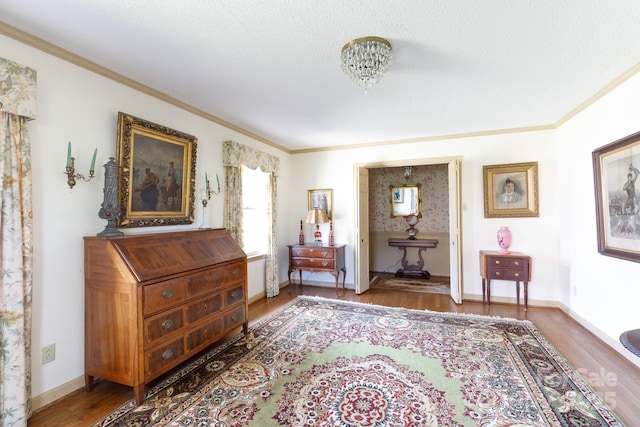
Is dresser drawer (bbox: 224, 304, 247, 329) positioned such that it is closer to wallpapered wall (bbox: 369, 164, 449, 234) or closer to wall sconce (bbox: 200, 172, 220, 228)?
wall sconce (bbox: 200, 172, 220, 228)

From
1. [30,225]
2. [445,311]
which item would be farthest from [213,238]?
[445,311]

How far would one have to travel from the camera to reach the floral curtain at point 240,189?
3.64 m

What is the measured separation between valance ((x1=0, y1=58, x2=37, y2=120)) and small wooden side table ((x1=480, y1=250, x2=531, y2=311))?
15.2 feet

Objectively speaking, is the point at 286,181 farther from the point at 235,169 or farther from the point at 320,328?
the point at 320,328

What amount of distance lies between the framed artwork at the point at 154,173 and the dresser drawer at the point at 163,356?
1.06 metres

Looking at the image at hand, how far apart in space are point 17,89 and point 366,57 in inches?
86.2

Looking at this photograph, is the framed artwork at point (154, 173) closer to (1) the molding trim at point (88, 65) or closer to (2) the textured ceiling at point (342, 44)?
(1) the molding trim at point (88, 65)

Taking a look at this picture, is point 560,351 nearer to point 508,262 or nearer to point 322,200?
point 508,262

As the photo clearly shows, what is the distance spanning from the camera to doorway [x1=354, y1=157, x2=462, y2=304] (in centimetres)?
411

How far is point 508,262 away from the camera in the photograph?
3.73 meters

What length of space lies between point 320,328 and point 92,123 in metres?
2.81

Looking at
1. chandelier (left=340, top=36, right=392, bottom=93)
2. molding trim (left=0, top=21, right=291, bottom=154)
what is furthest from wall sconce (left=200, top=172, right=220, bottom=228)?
chandelier (left=340, top=36, right=392, bottom=93)

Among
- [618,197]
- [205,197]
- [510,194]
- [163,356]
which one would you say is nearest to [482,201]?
[510,194]

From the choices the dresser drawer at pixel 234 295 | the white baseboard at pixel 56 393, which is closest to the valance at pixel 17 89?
the white baseboard at pixel 56 393
